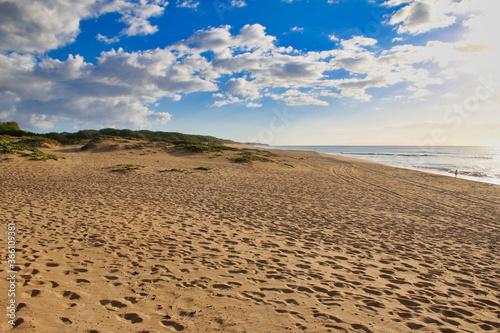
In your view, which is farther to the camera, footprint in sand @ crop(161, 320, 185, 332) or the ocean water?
the ocean water

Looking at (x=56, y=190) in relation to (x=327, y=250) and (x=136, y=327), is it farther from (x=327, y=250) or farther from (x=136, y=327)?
(x=327, y=250)

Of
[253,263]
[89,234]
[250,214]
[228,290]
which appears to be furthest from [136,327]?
[250,214]

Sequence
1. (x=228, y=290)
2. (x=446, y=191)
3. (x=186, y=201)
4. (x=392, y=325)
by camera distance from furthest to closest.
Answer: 1. (x=446, y=191)
2. (x=186, y=201)
3. (x=228, y=290)
4. (x=392, y=325)

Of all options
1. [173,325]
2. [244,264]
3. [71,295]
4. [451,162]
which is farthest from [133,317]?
[451,162]

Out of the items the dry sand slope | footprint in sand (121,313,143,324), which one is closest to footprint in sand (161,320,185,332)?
the dry sand slope

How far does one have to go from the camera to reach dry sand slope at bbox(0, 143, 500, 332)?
11.3 feet

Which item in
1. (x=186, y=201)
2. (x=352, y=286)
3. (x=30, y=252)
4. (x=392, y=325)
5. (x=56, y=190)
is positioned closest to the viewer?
(x=392, y=325)

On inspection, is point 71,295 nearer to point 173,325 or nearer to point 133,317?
point 133,317

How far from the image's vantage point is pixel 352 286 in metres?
4.49

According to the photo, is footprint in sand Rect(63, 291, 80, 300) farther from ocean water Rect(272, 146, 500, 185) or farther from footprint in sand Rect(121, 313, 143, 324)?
ocean water Rect(272, 146, 500, 185)

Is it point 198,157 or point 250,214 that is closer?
point 250,214

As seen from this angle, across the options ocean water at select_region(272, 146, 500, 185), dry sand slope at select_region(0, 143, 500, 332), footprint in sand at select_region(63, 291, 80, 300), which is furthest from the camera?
ocean water at select_region(272, 146, 500, 185)

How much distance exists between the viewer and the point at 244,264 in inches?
200

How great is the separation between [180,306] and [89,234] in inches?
153
